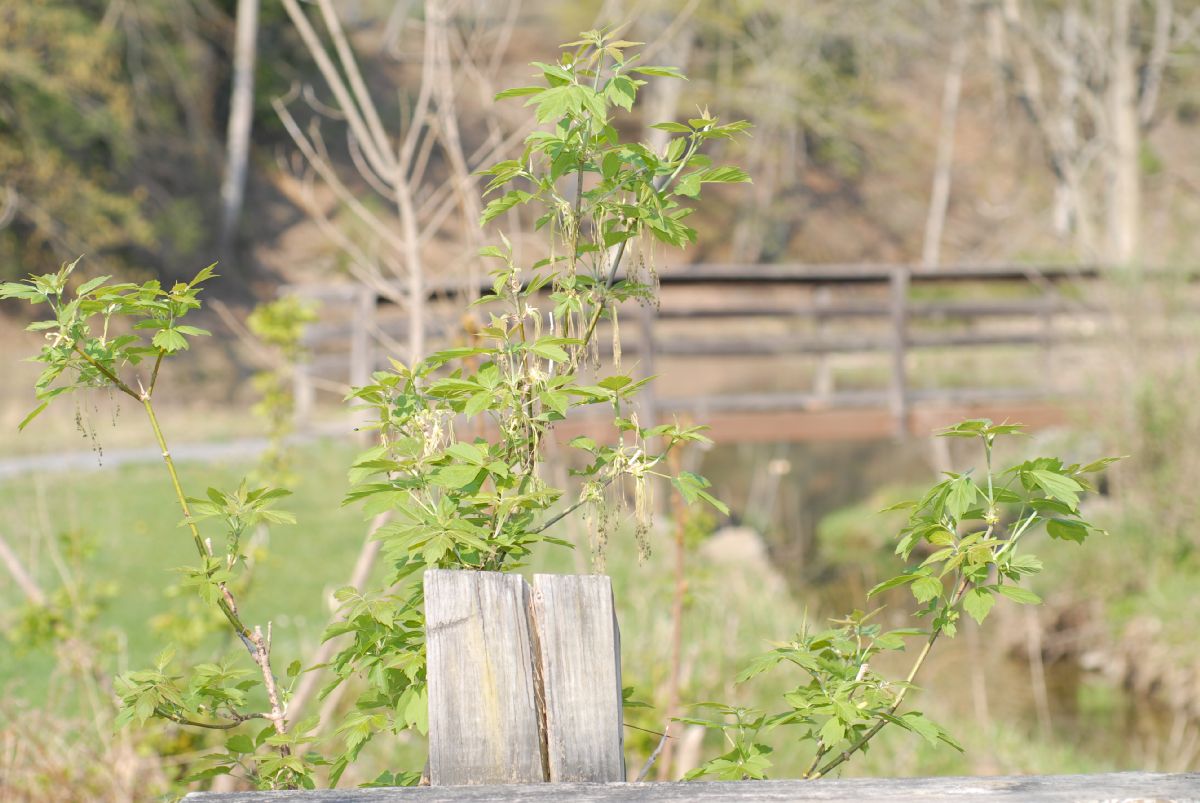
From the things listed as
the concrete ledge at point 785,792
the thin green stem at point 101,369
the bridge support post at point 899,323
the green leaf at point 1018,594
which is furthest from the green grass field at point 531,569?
the concrete ledge at point 785,792

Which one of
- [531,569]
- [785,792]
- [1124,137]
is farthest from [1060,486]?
[1124,137]

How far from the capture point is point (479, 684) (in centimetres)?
141

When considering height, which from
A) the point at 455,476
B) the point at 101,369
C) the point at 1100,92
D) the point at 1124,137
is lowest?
the point at 455,476

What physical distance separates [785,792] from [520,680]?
0.33 meters

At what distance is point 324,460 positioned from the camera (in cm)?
1135

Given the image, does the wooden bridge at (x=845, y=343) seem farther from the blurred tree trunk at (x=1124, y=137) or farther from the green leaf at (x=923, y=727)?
the blurred tree trunk at (x=1124, y=137)

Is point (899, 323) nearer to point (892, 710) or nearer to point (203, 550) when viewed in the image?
point (892, 710)

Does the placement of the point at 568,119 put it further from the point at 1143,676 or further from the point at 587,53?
the point at 1143,676

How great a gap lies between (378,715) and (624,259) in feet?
2.49

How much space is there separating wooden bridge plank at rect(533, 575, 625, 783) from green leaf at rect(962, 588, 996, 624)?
0.46 meters

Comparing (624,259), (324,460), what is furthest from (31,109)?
(624,259)

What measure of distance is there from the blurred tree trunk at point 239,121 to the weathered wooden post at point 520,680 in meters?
22.6

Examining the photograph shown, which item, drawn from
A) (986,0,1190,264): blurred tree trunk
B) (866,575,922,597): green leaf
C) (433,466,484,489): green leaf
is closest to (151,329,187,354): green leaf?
(433,466,484,489): green leaf

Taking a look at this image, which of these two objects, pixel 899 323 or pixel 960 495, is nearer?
pixel 960 495
